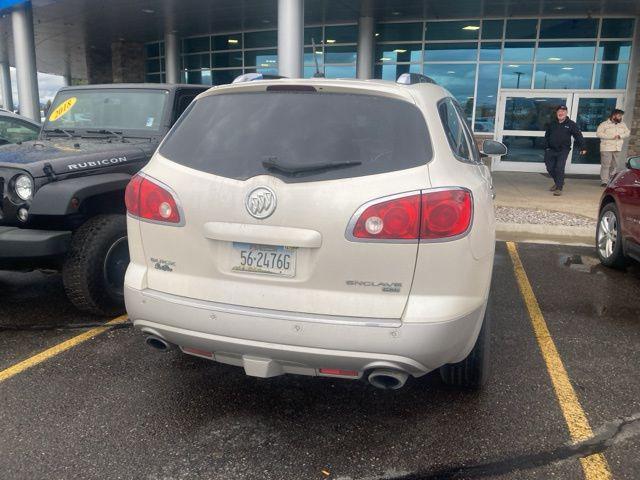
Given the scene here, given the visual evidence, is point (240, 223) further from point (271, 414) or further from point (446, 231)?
point (271, 414)

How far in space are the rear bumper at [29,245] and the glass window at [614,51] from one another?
51.5 ft

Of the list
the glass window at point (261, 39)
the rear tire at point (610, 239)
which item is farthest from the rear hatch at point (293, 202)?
the glass window at point (261, 39)

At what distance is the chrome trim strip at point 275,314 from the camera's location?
7.97 ft

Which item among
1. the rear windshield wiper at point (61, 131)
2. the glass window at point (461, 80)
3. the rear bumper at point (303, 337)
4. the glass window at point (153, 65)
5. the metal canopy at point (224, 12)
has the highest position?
the metal canopy at point (224, 12)

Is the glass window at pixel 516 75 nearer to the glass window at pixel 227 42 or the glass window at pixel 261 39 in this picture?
the glass window at pixel 261 39

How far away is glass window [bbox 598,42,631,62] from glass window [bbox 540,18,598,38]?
425mm

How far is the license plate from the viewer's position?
2545 mm

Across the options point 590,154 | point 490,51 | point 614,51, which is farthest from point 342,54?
point 590,154

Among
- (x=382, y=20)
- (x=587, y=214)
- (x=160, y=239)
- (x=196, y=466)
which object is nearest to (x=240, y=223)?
(x=160, y=239)

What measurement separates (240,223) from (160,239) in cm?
48

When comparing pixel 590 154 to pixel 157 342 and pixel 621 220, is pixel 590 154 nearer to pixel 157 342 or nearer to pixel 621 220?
pixel 621 220

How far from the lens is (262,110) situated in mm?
2816

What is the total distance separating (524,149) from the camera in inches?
634

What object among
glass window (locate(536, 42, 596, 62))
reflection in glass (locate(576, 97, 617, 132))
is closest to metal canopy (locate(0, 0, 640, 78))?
glass window (locate(536, 42, 596, 62))
